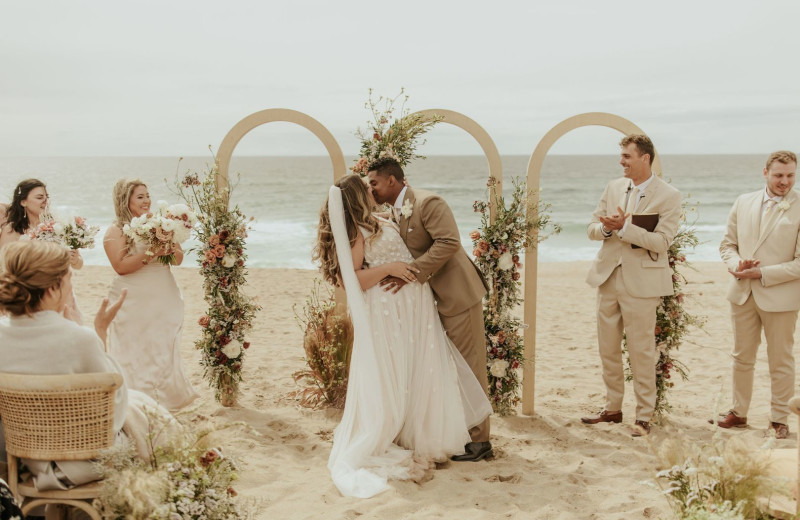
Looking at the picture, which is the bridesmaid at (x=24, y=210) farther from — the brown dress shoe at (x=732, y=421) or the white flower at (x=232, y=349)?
the brown dress shoe at (x=732, y=421)

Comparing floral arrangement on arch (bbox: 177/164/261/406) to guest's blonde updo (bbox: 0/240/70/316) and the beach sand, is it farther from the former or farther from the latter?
guest's blonde updo (bbox: 0/240/70/316)

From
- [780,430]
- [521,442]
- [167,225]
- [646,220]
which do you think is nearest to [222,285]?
[167,225]

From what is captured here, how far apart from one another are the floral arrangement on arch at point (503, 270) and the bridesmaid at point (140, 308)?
8.62 feet

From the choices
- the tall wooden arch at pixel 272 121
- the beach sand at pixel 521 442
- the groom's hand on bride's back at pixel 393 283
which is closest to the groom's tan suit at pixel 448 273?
the groom's hand on bride's back at pixel 393 283

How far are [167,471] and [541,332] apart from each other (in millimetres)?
7756

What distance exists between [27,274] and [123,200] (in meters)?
2.79

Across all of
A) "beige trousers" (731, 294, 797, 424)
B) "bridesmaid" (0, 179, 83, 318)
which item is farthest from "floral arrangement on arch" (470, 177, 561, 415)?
"bridesmaid" (0, 179, 83, 318)

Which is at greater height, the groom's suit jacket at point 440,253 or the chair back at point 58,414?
the groom's suit jacket at point 440,253

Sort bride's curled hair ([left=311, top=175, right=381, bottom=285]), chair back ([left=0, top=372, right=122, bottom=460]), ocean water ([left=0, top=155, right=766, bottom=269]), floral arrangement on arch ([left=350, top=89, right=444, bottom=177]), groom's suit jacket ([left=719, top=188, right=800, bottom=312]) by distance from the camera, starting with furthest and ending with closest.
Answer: ocean water ([left=0, top=155, right=766, bottom=269]) → floral arrangement on arch ([left=350, top=89, right=444, bottom=177]) → groom's suit jacket ([left=719, top=188, right=800, bottom=312]) → bride's curled hair ([left=311, top=175, right=381, bottom=285]) → chair back ([left=0, top=372, right=122, bottom=460])

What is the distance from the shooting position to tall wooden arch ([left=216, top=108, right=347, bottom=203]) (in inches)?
245

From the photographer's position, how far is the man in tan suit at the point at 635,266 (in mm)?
5566

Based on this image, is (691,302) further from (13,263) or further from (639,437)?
(13,263)

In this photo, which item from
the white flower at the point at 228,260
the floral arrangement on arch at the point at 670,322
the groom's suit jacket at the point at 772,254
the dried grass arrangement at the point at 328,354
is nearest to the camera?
the groom's suit jacket at the point at 772,254

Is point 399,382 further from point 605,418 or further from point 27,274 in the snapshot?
point 27,274
